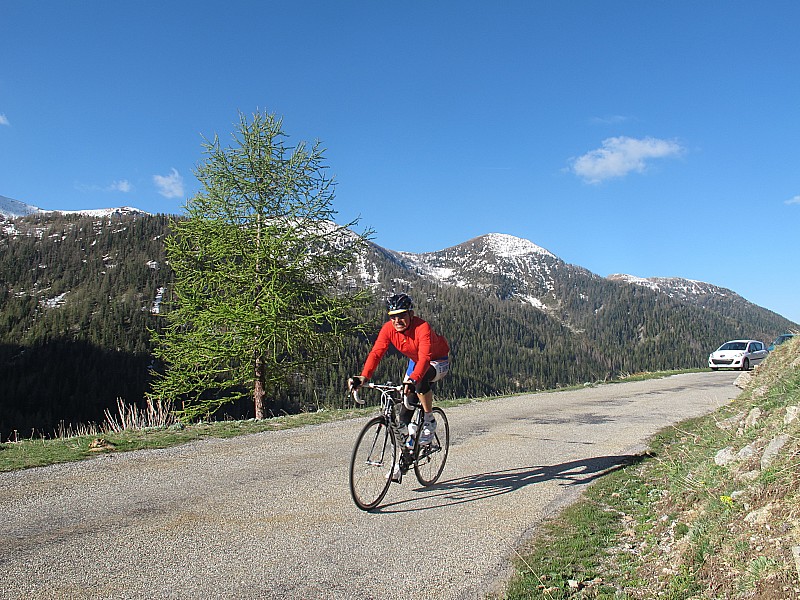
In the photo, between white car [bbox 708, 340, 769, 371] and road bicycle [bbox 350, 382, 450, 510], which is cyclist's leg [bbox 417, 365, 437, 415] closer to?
road bicycle [bbox 350, 382, 450, 510]

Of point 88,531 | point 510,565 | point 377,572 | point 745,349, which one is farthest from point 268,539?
point 745,349

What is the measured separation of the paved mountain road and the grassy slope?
44 centimetres

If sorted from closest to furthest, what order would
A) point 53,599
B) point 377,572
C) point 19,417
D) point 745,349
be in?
point 53,599 → point 377,572 → point 745,349 → point 19,417

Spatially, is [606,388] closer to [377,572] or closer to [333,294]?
[333,294]

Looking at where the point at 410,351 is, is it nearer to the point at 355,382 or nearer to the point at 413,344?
the point at 413,344

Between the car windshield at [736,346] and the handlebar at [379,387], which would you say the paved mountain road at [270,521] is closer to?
the handlebar at [379,387]

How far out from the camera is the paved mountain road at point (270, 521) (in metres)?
4.25

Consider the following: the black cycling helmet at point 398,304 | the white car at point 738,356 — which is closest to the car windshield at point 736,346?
the white car at point 738,356

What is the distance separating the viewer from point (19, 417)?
107 metres

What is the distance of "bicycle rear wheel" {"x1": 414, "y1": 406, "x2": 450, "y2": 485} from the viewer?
7.02 metres

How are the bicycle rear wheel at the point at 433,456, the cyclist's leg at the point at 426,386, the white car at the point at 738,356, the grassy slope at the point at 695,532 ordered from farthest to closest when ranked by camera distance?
the white car at the point at 738,356, the bicycle rear wheel at the point at 433,456, the cyclist's leg at the point at 426,386, the grassy slope at the point at 695,532

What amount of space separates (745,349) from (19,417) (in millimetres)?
124734

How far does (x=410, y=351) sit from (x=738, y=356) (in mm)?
31013

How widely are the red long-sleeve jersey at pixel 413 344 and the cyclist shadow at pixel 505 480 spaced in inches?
61.4
